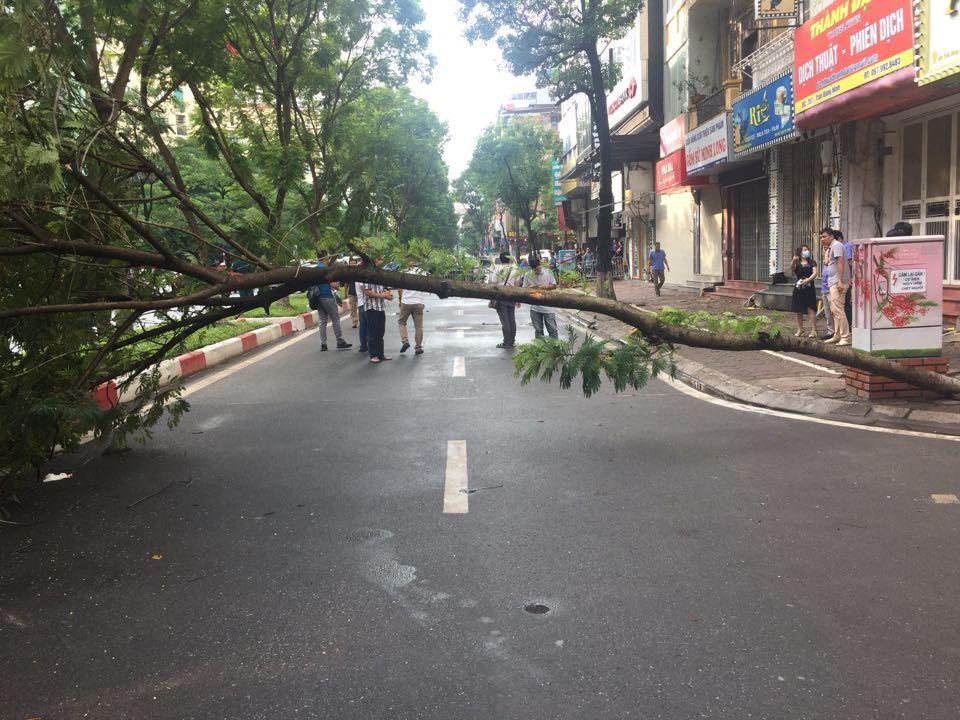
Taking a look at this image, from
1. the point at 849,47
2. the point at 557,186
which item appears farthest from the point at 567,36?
the point at 557,186

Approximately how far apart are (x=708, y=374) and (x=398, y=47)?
14.4 m

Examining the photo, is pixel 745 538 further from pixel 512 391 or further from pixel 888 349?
pixel 512 391

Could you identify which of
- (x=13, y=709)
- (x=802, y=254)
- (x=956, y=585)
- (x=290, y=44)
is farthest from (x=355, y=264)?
(x=290, y=44)

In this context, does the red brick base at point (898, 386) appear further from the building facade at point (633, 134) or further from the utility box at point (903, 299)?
the building facade at point (633, 134)

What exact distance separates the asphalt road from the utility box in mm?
1213

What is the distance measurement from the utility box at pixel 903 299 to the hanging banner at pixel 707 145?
12.0 meters

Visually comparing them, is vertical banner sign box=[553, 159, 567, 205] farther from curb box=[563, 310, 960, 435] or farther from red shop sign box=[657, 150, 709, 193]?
curb box=[563, 310, 960, 435]

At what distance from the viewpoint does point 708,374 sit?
32.7ft

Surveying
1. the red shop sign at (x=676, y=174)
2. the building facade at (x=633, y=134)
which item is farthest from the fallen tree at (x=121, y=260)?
the building facade at (x=633, y=134)

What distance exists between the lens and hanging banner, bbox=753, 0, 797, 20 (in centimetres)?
1627

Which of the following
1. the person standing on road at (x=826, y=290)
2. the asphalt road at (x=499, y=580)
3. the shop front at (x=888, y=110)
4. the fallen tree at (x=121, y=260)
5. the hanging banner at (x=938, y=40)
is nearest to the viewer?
the asphalt road at (x=499, y=580)

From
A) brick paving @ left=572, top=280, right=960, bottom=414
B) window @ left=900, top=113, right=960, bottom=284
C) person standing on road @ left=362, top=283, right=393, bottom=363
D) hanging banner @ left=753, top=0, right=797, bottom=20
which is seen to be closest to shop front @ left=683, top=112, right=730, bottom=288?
hanging banner @ left=753, top=0, right=797, bottom=20

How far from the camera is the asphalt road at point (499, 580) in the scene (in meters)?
2.91

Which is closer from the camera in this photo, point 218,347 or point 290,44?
point 218,347
